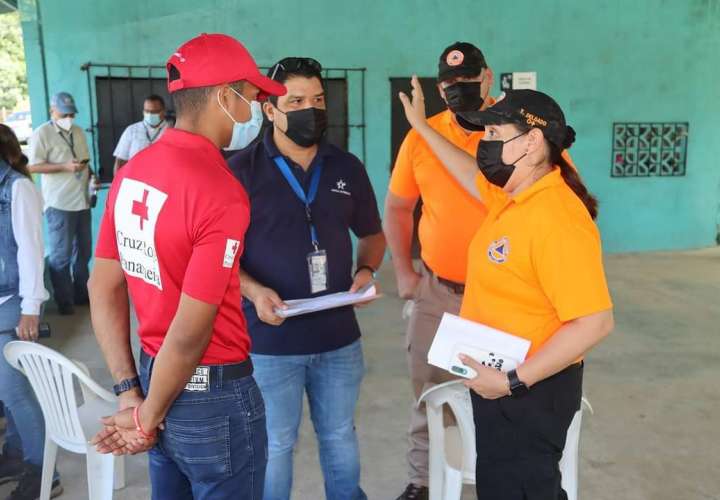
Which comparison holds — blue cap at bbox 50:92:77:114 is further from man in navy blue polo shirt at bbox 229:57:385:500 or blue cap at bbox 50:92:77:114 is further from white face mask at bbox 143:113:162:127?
man in navy blue polo shirt at bbox 229:57:385:500

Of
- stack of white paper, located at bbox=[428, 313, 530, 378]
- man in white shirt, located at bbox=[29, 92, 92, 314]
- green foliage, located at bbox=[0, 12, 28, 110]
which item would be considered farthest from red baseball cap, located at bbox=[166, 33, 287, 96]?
green foliage, located at bbox=[0, 12, 28, 110]

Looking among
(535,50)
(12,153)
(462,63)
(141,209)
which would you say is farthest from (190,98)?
(535,50)

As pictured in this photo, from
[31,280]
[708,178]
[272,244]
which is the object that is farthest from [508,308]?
[708,178]

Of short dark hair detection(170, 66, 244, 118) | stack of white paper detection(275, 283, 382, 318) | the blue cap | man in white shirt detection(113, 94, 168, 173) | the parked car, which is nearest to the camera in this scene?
short dark hair detection(170, 66, 244, 118)

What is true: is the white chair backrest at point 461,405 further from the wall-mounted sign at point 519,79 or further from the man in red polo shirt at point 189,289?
the wall-mounted sign at point 519,79

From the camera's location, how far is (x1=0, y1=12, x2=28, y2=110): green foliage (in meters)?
18.9

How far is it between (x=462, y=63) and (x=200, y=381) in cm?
156

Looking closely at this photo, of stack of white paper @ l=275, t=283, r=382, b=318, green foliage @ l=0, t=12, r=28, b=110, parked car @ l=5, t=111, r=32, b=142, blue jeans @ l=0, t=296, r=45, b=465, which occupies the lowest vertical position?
blue jeans @ l=0, t=296, r=45, b=465

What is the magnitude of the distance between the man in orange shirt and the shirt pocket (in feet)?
4.06

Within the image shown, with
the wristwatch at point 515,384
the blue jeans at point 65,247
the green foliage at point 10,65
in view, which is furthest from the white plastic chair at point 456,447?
the green foliage at point 10,65

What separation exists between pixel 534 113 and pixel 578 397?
79cm

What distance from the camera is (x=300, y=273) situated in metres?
2.06

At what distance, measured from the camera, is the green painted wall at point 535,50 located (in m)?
6.30

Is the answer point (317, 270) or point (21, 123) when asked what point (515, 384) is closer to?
point (317, 270)
